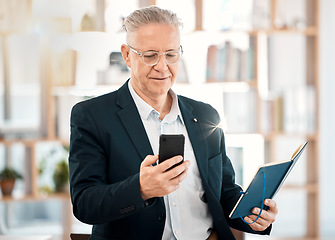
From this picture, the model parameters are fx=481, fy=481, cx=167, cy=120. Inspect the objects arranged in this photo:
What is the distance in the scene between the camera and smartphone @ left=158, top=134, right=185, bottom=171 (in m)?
1.41

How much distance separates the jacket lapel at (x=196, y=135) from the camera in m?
1.81

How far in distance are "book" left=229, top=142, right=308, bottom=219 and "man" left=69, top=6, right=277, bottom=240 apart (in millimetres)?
57

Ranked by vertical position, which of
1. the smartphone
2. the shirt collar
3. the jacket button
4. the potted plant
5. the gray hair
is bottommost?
the potted plant

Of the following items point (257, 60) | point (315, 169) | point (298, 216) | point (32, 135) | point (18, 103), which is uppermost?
point (257, 60)

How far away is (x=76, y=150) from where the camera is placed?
1685mm

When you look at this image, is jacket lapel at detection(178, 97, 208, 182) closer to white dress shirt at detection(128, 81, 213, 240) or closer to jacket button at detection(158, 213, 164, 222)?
white dress shirt at detection(128, 81, 213, 240)

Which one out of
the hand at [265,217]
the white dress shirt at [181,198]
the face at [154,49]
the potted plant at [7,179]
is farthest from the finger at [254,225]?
the potted plant at [7,179]

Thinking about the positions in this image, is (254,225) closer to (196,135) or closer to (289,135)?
(196,135)

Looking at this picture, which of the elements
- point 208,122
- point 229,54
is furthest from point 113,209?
point 229,54

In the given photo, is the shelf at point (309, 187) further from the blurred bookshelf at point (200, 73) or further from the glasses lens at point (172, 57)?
the glasses lens at point (172, 57)

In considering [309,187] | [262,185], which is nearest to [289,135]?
[309,187]

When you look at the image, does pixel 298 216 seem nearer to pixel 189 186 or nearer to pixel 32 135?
pixel 32 135

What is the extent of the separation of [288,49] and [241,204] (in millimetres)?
3134
